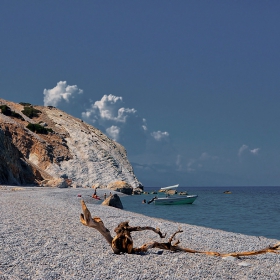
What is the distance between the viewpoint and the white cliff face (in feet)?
249

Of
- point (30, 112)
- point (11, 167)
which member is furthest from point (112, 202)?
point (30, 112)

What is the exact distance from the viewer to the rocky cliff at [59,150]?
2502 inches

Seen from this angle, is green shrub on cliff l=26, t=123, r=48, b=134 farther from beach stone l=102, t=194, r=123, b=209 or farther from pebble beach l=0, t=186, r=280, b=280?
pebble beach l=0, t=186, r=280, b=280

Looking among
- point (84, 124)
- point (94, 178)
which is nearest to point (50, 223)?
point (94, 178)

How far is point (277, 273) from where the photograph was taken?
784 cm

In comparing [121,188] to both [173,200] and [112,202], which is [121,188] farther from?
[112,202]

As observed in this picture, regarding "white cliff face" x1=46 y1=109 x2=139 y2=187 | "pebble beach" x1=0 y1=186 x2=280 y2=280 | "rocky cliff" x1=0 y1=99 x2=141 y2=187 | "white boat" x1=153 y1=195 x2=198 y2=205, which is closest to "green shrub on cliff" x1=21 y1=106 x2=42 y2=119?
"rocky cliff" x1=0 y1=99 x2=141 y2=187

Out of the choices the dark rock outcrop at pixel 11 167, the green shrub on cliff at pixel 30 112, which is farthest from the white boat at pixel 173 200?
the green shrub on cliff at pixel 30 112

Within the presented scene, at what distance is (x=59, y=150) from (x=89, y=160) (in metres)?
7.18

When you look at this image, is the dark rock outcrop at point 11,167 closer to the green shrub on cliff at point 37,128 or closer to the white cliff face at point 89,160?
the white cliff face at point 89,160

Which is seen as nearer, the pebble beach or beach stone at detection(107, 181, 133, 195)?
the pebble beach

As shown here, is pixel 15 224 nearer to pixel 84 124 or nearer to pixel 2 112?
pixel 2 112

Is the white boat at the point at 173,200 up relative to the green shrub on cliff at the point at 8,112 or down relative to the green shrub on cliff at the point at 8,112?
down

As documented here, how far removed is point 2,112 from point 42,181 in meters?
33.1
